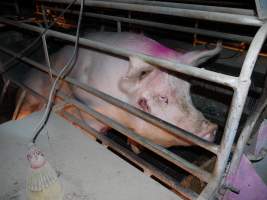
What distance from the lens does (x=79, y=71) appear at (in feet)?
7.43

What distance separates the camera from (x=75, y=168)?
128 centimetres

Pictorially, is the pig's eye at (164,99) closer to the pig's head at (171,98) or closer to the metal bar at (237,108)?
the pig's head at (171,98)

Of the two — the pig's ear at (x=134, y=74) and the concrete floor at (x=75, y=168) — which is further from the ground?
the pig's ear at (x=134, y=74)

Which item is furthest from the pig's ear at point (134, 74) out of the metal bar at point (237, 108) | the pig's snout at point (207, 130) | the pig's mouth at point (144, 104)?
the metal bar at point (237, 108)

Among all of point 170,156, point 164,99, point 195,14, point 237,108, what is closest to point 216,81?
point 237,108

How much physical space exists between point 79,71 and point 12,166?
44.9 inches

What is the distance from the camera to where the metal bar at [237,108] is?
85cm

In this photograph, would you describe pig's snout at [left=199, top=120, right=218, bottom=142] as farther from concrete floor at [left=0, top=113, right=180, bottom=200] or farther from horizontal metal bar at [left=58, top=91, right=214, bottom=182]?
concrete floor at [left=0, top=113, right=180, bottom=200]

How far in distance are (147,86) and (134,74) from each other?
17 cm

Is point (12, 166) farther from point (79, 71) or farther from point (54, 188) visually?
point (79, 71)

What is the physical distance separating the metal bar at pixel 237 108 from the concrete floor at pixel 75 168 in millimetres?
209

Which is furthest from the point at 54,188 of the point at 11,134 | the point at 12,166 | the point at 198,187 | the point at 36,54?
the point at 36,54

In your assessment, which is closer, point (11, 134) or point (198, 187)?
point (11, 134)

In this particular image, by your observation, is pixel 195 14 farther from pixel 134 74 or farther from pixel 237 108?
pixel 134 74
